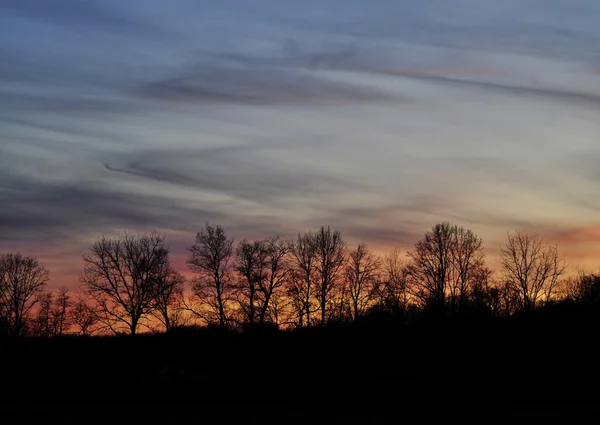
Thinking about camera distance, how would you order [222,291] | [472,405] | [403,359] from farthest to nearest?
[222,291], [403,359], [472,405]

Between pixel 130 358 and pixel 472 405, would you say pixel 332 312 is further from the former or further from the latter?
pixel 472 405

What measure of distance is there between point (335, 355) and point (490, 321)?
28.8 feet

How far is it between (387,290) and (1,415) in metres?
52.7

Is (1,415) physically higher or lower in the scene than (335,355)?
lower

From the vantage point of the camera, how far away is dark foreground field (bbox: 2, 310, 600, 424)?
29.3 metres

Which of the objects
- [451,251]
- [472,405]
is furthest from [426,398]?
[451,251]

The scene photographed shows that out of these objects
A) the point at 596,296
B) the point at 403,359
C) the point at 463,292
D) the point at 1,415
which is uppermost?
the point at 463,292

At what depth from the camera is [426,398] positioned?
105ft

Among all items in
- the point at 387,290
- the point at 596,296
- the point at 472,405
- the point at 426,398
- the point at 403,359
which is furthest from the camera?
the point at 387,290

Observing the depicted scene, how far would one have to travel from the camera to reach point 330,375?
36188 millimetres

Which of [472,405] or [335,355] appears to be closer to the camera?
[472,405]

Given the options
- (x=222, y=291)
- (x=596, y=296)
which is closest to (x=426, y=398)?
(x=596, y=296)

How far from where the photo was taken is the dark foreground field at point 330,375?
2931 cm

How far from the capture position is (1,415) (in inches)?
1209
